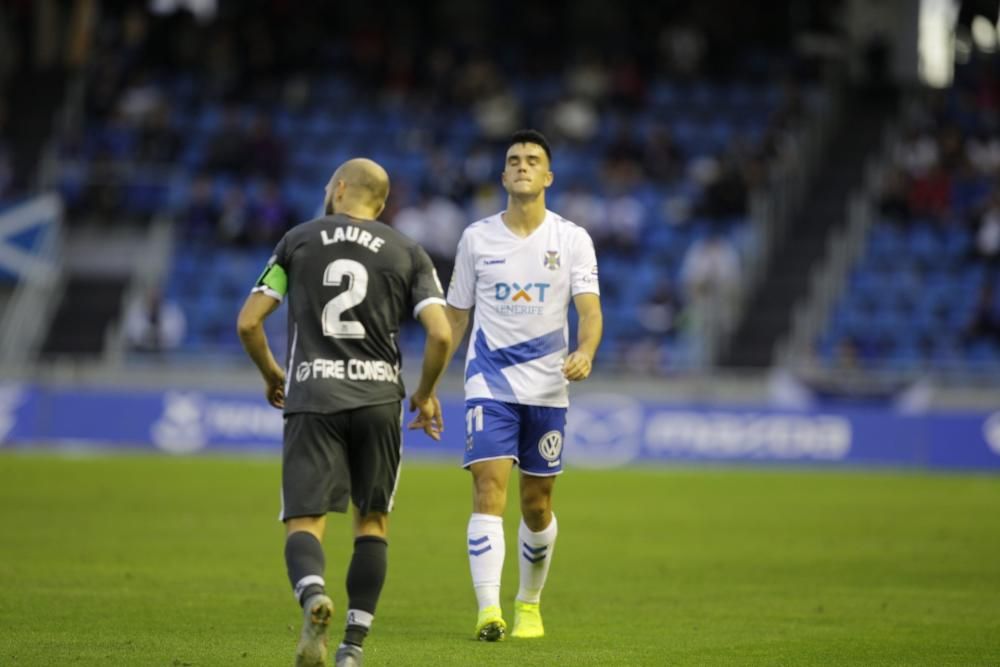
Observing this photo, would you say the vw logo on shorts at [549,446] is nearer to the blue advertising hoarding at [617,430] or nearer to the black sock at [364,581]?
the black sock at [364,581]

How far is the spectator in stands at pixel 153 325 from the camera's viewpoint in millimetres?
29062

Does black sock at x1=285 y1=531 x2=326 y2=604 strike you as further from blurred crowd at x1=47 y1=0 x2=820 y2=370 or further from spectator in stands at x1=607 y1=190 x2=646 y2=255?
spectator in stands at x1=607 y1=190 x2=646 y2=255

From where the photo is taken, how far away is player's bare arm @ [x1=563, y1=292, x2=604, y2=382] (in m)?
9.32

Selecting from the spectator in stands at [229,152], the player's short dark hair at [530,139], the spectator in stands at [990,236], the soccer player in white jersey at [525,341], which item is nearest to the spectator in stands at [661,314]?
the spectator in stands at [990,236]

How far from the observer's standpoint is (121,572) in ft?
41.0

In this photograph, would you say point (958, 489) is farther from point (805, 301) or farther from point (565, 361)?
point (565, 361)

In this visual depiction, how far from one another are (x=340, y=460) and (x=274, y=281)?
34.1 inches

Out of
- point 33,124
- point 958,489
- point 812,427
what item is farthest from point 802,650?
point 33,124

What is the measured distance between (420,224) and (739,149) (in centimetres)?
637

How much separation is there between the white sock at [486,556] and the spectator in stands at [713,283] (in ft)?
66.1

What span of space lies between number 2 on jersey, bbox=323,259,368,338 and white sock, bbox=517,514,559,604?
2.14 metres

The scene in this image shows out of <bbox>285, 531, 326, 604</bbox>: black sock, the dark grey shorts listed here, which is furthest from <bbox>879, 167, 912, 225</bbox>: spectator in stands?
<bbox>285, 531, 326, 604</bbox>: black sock

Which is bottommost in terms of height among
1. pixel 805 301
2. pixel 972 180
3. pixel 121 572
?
pixel 121 572

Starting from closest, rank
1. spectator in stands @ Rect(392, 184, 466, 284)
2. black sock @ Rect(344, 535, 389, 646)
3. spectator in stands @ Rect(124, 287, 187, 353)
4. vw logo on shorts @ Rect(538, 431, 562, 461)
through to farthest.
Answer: black sock @ Rect(344, 535, 389, 646) → vw logo on shorts @ Rect(538, 431, 562, 461) → spectator in stands @ Rect(124, 287, 187, 353) → spectator in stands @ Rect(392, 184, 466, 284)
